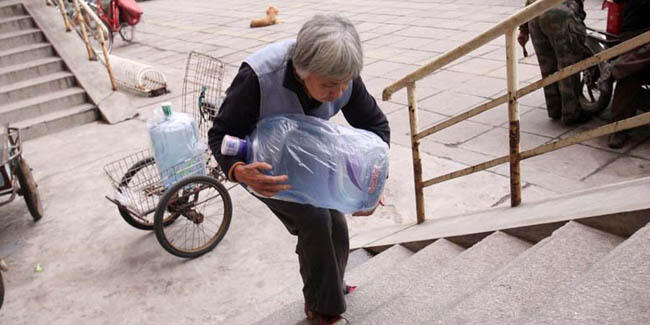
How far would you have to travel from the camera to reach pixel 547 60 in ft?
16.4

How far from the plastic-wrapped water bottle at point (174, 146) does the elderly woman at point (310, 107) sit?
171cm

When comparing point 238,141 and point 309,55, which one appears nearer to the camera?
point 309,55

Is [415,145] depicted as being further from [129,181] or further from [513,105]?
[129,181]

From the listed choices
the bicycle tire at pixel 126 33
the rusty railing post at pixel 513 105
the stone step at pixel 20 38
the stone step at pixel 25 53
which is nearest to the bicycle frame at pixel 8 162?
the rusty railing post at pixel 513 105

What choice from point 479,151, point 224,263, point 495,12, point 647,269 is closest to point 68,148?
point 224,263

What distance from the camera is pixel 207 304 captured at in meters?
3.40

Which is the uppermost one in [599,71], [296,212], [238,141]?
[238,141]

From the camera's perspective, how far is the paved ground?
351 cm

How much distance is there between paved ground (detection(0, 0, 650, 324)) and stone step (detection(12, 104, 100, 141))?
191mm

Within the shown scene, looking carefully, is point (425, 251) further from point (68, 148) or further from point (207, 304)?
point (68, 148)

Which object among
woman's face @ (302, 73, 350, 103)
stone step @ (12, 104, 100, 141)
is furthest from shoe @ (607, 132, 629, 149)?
stone step @ (12, 104, 100, 141)

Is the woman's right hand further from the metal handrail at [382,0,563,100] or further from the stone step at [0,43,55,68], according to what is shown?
the stone step at [0,43,55,68]

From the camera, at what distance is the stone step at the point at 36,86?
290 inches

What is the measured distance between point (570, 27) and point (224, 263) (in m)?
3.35
